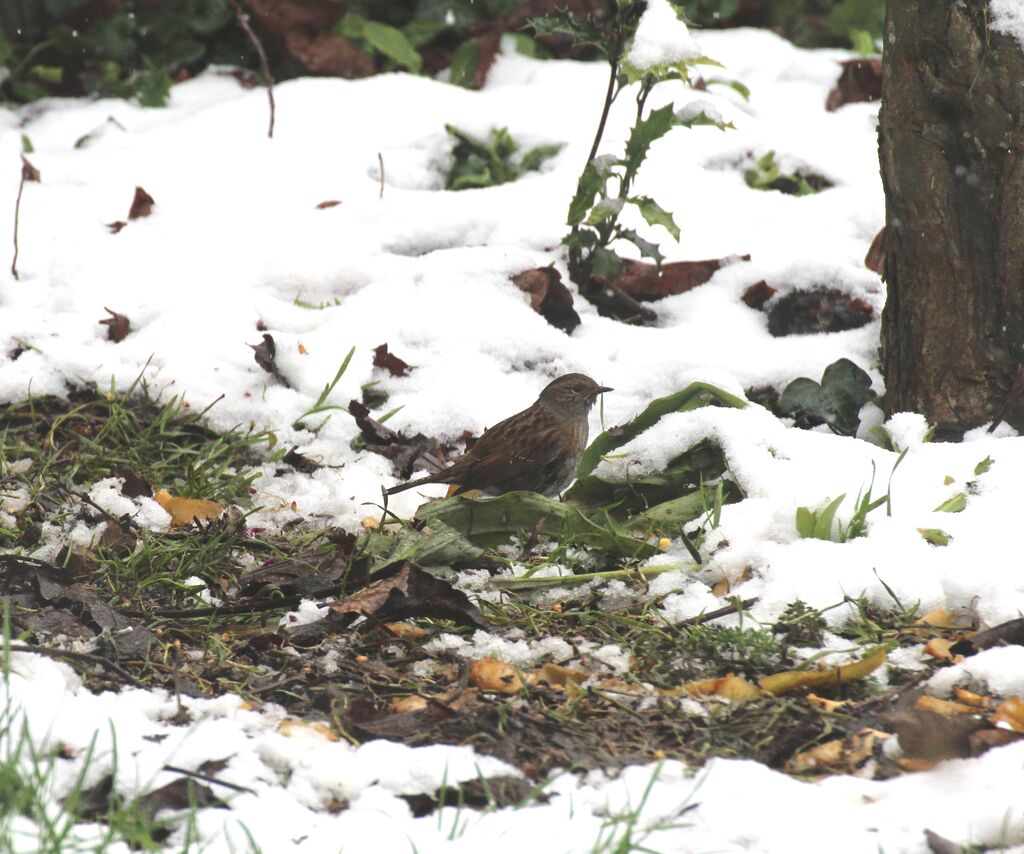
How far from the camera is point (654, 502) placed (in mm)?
4039

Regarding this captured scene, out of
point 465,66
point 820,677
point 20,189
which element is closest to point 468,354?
point 20,189

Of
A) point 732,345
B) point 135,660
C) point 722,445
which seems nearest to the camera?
point 135,660

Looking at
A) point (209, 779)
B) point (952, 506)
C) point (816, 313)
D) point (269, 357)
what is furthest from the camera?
point (816, 313)

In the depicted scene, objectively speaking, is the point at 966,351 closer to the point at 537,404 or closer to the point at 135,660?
the point at 537,404

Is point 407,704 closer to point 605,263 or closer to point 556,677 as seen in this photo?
point 556,677

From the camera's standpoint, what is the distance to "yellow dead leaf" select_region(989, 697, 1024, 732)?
2.69 metres

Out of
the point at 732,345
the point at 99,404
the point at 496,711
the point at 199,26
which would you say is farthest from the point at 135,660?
the point at 199,26

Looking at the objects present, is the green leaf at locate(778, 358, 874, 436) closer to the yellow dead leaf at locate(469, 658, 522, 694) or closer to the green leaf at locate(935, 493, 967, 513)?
the green leaf at locate(935, 493, 967, 513)

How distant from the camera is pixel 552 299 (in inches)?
206

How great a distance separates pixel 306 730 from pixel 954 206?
2.65 meters

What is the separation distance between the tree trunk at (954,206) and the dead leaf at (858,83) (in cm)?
294

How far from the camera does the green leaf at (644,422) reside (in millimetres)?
4160

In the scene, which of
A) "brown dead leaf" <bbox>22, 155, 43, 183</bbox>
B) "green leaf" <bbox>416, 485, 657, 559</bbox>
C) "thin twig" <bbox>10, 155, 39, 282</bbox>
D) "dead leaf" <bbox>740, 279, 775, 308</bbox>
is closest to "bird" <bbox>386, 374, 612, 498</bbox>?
"green leaf" <bbox>416, 485, 657, 559</bbox>

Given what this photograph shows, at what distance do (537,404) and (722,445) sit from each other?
2.56 feet
